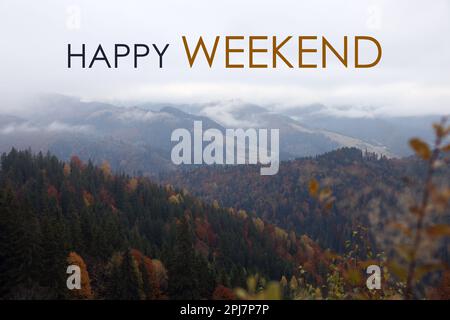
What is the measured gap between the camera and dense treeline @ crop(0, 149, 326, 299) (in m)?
43.4

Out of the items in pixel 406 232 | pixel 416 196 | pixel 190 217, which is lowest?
pixel 190 217

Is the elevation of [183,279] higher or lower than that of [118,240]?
lower

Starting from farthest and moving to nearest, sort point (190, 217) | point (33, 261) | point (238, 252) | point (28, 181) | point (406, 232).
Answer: point (190, 217) < point (238, 252) < point (28, 181) < point (33, 261) < point (406, 232)

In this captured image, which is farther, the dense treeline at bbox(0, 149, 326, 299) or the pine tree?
the pine tree

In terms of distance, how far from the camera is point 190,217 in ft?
552

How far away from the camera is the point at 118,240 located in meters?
80.0

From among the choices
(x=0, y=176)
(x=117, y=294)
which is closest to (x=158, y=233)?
(x=0, y=176)

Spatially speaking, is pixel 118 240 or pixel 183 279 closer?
pixel 183 279

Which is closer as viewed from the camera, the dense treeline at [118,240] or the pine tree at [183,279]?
the dense treeline at [118,240]

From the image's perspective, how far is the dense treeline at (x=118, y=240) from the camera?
142 feet

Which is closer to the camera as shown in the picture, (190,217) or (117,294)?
(117,294)

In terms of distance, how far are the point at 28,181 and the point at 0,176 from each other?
10649 millimetres

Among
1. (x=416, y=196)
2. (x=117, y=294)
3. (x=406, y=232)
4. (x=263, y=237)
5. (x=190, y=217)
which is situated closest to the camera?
(x=406, y=232)
